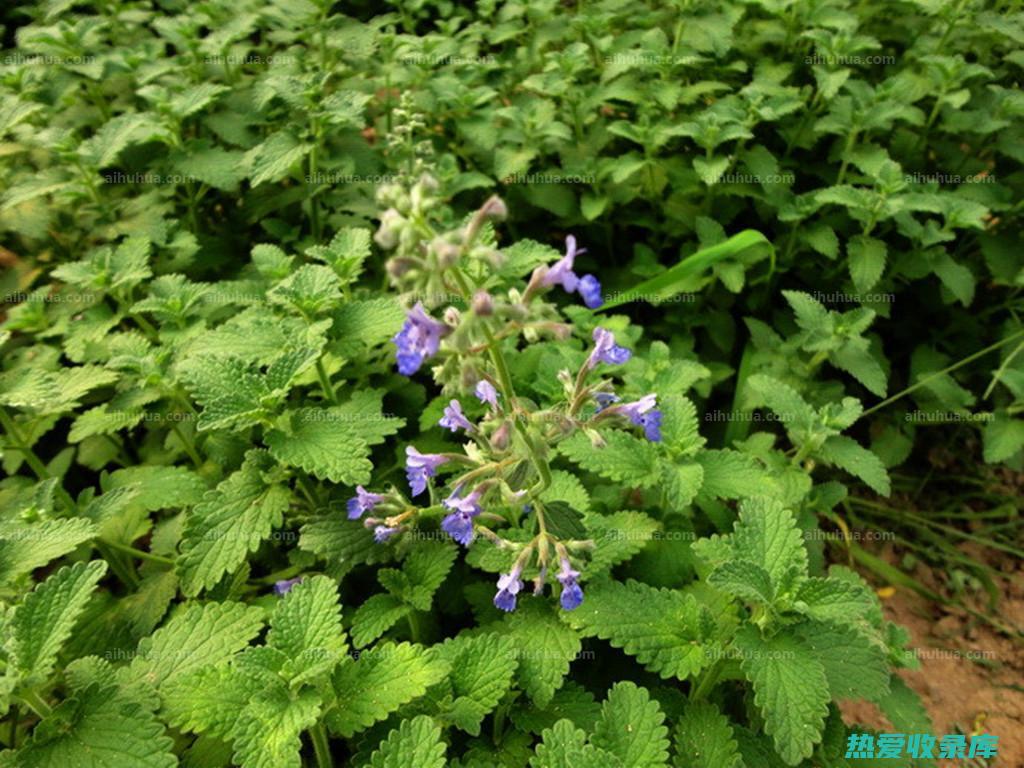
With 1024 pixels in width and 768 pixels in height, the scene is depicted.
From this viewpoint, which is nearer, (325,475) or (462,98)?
(325,475)

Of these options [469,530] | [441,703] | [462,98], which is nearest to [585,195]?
[462,98]

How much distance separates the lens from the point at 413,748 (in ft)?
6.89

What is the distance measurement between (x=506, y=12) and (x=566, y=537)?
13.3 ft

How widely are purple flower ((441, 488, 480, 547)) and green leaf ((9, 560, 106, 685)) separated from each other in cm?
116

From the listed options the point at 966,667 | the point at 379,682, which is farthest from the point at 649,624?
the point at 966,667

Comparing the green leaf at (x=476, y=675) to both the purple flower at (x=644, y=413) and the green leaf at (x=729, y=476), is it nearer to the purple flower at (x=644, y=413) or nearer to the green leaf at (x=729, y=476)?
the purple flower at (x=644, y=413)

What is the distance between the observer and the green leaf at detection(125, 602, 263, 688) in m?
2.44

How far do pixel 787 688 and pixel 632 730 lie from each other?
0.49 meters

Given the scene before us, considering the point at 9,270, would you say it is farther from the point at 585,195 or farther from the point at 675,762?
the point at 675,762

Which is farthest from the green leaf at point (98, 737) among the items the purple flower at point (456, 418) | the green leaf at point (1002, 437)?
the green leaf at point (1002, 437)

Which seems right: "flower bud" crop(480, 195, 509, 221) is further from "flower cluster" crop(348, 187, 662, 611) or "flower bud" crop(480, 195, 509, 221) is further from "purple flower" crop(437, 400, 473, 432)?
"purple flower" crop(437, 400, 473, 432)

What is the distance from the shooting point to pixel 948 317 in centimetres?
472

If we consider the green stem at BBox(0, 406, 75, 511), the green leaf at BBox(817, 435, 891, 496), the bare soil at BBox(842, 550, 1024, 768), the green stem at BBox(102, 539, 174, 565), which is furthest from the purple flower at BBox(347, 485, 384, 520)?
the bare soil at BBox(842, 550, 1024, 768)

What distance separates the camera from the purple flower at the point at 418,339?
67.1 inches
